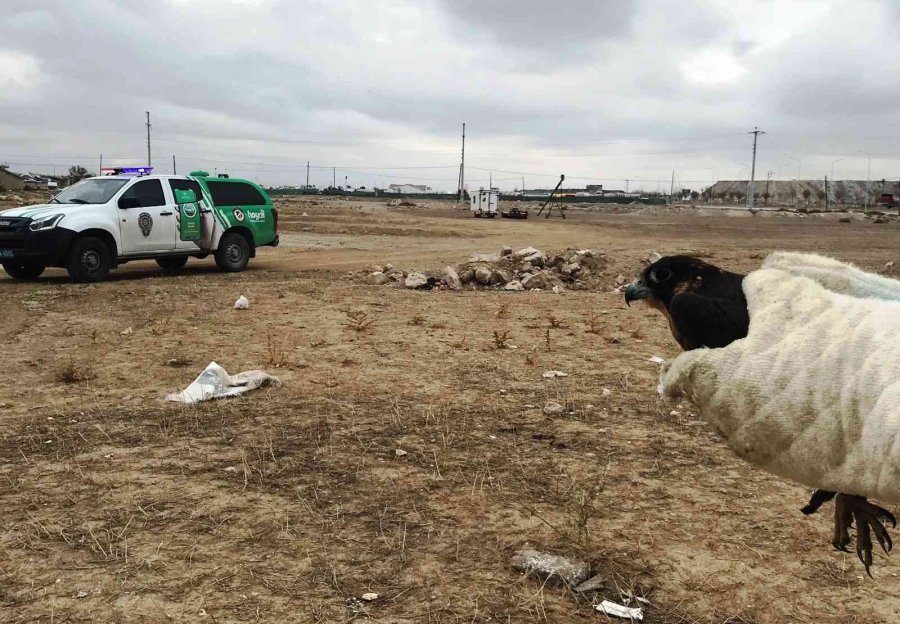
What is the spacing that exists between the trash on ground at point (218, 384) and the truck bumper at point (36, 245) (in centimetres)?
766

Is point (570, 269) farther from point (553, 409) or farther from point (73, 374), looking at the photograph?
point (73, 374)

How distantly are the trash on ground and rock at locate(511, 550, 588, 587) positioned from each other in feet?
11.3

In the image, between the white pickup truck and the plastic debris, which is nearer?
the plastic debris

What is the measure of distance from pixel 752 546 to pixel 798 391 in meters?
2.37

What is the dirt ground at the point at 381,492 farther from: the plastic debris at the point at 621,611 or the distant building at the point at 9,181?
the distant building at the point at 9,181

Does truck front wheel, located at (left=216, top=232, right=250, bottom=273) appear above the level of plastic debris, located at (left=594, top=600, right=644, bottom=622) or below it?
Result: above

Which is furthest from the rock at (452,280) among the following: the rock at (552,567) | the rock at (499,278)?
the rock at (552,567)

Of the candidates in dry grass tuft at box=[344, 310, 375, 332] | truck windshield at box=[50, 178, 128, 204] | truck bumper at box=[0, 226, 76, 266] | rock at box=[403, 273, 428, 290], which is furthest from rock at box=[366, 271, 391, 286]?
truck bumper at box=[0, 226, 76, 266]

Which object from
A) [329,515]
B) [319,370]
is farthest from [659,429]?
[319,370]

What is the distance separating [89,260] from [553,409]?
1023 cm

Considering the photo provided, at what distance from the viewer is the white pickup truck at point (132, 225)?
12.8m

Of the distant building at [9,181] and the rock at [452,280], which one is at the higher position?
the distant building at [9,181]

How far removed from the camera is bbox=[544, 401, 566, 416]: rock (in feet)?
19.7

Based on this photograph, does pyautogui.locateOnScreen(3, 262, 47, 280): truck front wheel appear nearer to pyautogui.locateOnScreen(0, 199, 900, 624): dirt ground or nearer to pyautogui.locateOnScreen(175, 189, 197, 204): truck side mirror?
pyautogui.locateOnScreen(175, 189, 197, 204): truck side mirror
